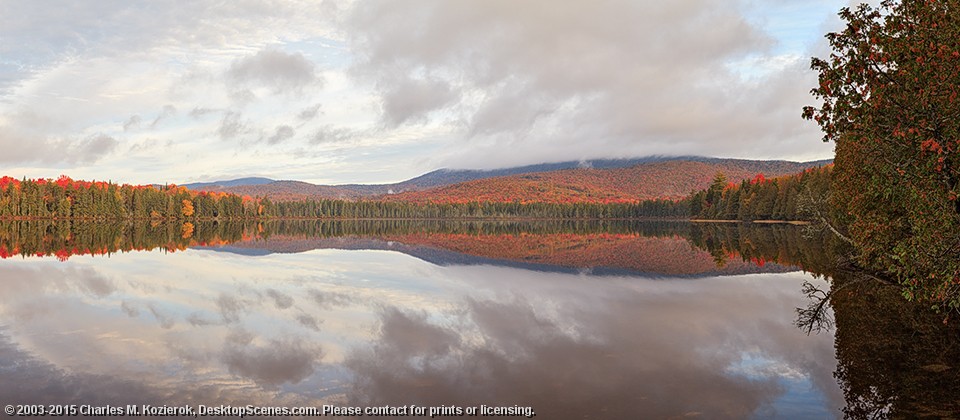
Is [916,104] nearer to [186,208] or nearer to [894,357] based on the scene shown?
[894,357]

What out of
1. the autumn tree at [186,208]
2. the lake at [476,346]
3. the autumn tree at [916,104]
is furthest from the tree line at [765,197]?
the autumn tree at [186,208]

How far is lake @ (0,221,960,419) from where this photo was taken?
13555 mm

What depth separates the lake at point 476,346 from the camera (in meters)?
13.6

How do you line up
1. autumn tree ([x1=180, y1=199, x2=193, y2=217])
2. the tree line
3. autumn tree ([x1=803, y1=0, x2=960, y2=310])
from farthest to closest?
autumn tree ([x1=180, y1=199, x2=193, y2=217]), the tree line, autumn tree ([x1=803, y1=0, x2=960, y2=310])

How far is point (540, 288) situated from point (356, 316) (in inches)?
502

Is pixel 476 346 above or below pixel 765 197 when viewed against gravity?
below

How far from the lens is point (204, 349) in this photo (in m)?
17.9

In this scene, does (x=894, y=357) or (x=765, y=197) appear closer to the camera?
(x=894, y=357)

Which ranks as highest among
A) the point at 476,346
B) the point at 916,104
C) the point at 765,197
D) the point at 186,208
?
the point at 916,104

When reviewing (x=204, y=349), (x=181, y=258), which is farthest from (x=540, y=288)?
(x=181, y=258)

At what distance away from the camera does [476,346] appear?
18703mm

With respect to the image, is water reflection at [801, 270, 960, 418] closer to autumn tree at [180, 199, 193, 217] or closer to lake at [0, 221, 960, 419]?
lake at [0, 221, 960, 419]

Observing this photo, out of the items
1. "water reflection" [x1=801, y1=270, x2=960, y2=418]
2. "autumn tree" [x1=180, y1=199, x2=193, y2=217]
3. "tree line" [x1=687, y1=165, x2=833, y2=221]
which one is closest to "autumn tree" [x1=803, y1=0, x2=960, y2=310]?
"water reflection" [x1=801, y1=270, x2=960, y2=418]

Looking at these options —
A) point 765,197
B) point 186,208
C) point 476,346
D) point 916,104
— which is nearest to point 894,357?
point 916,104
